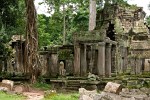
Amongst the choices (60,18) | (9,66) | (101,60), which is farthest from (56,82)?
(60,18)

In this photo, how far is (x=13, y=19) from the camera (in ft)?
73.2

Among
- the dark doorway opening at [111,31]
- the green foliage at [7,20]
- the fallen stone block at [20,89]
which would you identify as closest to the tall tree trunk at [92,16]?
the dark doorway opening at [111,31]

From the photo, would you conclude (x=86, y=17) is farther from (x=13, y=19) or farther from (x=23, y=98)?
(x=23, y=98)

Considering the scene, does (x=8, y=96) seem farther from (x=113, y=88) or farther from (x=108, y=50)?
(x=108, y=50)

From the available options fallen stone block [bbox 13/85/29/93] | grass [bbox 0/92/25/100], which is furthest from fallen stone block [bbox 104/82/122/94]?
fallen stone block [bbox 13/85/29/93]

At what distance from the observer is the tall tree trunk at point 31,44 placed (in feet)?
60.3

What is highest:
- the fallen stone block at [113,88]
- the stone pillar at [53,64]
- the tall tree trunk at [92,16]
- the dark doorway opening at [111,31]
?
the tall tree trunk at [92,16]

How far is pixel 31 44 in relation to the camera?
18.5 m

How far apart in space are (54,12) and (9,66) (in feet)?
57.3

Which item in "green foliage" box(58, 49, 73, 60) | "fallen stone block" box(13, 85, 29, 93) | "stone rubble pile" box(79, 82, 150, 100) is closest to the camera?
"stone rubble pile" box(79, 82, 150, 100)

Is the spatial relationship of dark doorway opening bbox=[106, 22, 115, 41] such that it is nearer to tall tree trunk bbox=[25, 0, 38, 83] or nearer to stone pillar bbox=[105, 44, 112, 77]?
stone pillar bbox=[105, 44, 112, 77]

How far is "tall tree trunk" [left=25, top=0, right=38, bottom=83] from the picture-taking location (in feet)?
60.3

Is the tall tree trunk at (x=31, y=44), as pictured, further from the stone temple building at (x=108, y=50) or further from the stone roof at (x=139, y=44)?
the stone roof at (x=139, y=44)

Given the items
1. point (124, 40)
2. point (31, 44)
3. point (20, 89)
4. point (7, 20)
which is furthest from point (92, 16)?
point (20, 89)
